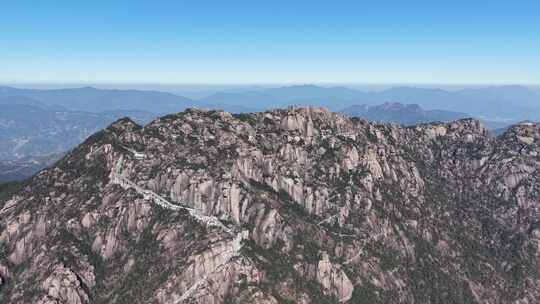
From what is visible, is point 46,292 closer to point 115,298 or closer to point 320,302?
point 115,298

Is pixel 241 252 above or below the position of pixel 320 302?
above

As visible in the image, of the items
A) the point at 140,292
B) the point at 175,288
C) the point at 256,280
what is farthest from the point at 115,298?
the point at 256,280

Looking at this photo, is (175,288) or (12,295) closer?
(175,288)

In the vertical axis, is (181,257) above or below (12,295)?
above

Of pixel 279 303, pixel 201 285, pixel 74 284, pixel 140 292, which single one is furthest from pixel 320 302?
pixel 74 284

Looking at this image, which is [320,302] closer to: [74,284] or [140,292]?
[140,292]

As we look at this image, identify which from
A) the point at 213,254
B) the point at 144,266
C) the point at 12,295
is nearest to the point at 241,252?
the point at 213,254

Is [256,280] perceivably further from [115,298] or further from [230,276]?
[115,298]

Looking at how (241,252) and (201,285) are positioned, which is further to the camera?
(241,252)
